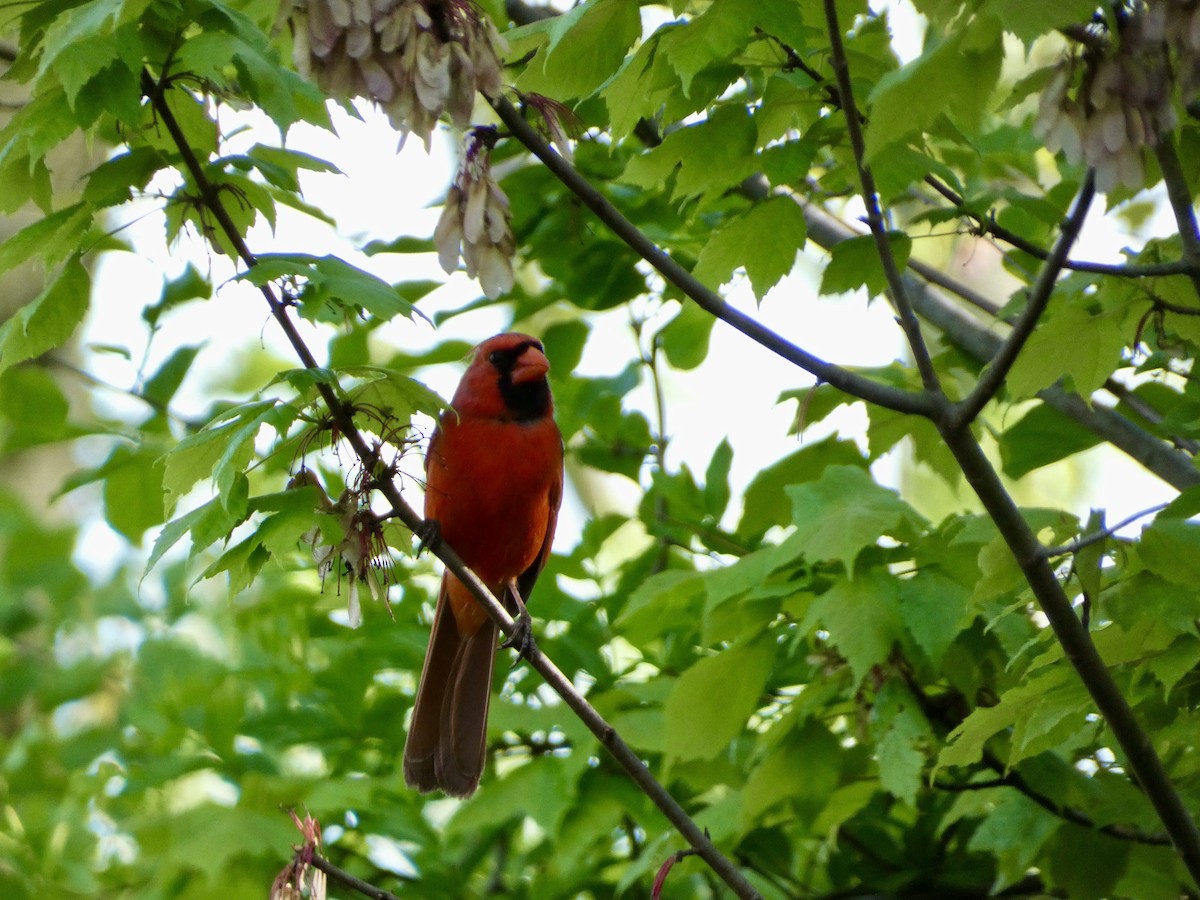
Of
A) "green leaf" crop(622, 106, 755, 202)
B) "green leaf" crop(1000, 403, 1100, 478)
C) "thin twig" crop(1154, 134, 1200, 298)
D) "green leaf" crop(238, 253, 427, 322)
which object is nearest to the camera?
"thin twig" crop(1154, 134, 1200, 298)

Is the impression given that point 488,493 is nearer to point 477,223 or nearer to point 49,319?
point 49,319

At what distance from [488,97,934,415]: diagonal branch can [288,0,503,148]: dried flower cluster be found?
22 centimetres

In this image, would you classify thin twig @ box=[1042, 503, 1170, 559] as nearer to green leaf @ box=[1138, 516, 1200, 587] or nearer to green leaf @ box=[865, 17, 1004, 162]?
green leaf @ box=[1138, 516, 1200, 587]

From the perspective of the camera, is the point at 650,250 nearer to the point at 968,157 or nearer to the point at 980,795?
the point at 980,795

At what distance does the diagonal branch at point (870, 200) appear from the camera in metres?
1.93

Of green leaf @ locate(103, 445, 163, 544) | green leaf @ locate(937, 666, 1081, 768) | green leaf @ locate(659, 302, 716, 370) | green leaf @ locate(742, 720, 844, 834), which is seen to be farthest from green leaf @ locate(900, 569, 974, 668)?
green leaf @ locate(103, 445, 163, 544)

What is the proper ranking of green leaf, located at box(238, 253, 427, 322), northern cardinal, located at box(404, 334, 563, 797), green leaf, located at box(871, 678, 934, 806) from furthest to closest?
northern cardinal, located at box(404, 334, 563, 797)
green leaf, located at box(871, 678, 934, 806)
green leaf, located at box(238, 253, 427, 322)

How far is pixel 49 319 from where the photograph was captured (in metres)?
2.22

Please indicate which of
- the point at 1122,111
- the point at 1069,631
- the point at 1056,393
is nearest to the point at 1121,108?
the point at 1122,111

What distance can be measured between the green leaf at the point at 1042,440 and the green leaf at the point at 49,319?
192 centimetres

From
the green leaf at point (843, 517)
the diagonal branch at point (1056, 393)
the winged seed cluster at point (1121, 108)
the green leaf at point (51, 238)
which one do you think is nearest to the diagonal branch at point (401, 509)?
the green leaf at point (51, 238)

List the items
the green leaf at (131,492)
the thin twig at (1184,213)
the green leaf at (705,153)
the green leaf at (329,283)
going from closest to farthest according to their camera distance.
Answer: the thin twig at (1184,213) → the green leaf at (329,283) → the green leaf at (705,153) → the green leaf at (131,492)

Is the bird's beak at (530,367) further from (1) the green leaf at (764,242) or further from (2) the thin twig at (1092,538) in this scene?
(2) the thin twig at (1092,538)

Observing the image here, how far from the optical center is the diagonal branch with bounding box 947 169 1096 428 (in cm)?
172
